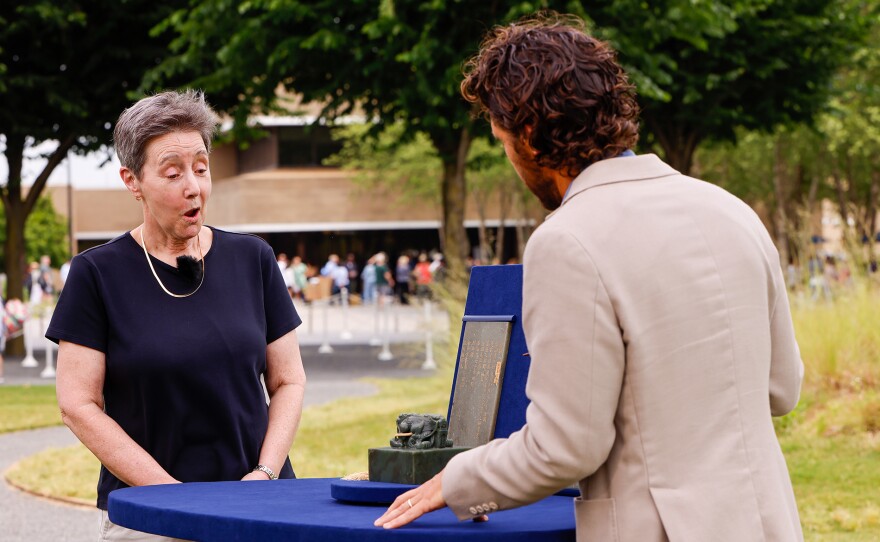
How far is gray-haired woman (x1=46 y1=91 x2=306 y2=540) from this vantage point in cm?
335

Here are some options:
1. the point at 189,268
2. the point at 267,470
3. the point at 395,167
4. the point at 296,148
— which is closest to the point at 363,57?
the point at 189,268

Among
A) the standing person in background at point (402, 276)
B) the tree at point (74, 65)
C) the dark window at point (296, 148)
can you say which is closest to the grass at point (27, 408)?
the tree at point (74, 65)

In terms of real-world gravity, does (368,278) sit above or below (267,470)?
below

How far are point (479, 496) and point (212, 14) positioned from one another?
18.7 meters

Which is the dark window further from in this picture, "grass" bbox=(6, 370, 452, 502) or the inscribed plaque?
the inscribed plaque

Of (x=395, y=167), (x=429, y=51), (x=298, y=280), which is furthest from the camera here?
(x=395, y=167)

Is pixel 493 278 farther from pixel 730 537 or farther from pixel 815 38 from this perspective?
pixel 815 38

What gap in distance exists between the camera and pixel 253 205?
65.7 metres

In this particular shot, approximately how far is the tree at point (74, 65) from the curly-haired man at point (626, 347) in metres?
21.6

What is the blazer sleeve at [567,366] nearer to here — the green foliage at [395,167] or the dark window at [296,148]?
the green foliage at [395,167]

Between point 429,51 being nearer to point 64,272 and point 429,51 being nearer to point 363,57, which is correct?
point 363,57

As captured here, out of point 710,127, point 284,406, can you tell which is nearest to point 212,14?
point 710,127

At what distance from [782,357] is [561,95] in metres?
0.68

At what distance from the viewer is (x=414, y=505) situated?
8.36 ft
